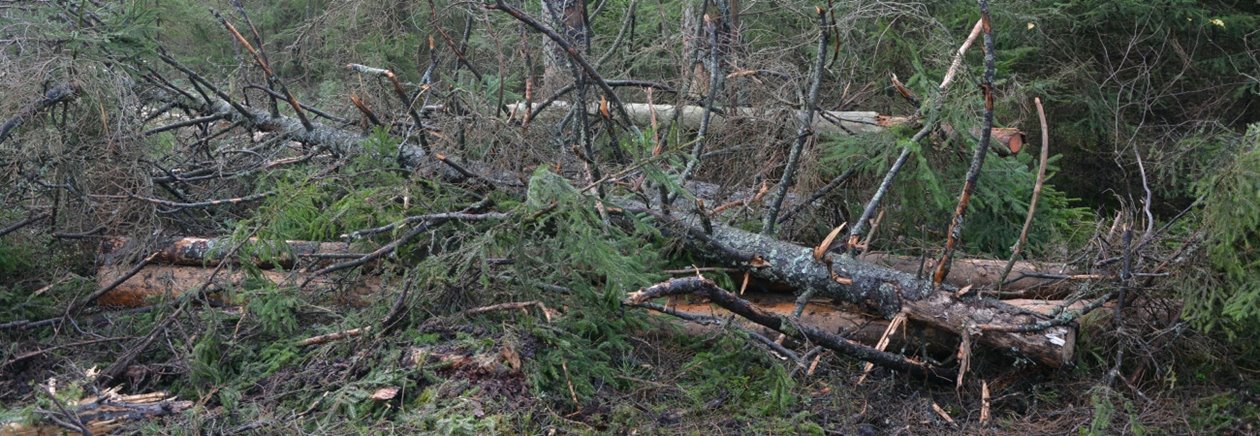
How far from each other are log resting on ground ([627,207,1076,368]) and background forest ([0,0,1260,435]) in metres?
0.02

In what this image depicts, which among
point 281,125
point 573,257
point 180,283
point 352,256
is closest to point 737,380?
point 573,257

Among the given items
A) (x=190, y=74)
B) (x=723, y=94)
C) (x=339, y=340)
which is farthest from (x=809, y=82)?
(x=190, y=74)

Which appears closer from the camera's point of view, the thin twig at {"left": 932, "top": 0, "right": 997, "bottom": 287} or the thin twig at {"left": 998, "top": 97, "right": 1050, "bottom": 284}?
the thin twig at {"left": 932, "top": 0, "right": 997, "bottom": 287}

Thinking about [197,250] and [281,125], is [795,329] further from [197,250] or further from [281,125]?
[281,125]

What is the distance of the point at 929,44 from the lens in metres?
6.59

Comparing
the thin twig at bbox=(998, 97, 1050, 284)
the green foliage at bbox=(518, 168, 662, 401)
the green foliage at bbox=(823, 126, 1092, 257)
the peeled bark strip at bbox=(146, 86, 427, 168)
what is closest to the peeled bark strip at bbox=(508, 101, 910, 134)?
the green foliage at bbox=(823, 126, 1092, 257)

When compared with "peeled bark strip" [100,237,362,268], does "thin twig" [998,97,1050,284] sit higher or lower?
higher

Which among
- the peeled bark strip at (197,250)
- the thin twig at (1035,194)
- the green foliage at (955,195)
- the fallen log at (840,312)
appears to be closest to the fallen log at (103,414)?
the peeled bark strip at (197,250)

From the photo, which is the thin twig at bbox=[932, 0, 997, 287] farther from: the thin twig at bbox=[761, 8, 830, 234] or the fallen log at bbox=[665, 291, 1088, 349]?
the thin twig at bbox=[761, 8, 830, 234]

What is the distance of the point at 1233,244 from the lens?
4.27 m

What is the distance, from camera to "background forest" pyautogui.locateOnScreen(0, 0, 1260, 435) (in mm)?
4348

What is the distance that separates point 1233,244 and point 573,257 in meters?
2.81

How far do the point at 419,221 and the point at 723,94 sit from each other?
89.4 inches

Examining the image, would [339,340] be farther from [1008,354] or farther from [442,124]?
[1008,354]
